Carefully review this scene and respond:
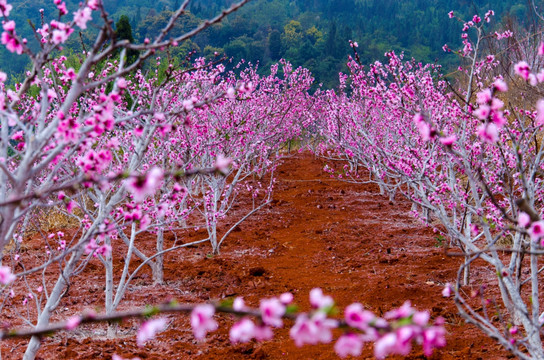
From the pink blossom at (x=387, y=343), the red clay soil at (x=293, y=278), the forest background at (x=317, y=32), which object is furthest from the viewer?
the forest background at (x=317, y=32)

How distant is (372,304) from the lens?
588cm

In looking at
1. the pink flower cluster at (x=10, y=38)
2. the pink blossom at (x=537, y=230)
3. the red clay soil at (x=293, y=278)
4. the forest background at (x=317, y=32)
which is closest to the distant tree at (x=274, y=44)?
the forest background at (x=317, y=32)

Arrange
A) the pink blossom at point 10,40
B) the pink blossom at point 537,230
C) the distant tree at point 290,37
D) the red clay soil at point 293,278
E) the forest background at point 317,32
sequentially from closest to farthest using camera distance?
the pink blossom at point 537,230
the pink blossom at point 10,40
the red clay soil at point 293,278
the forest background at point 317,32
the distant tree at point 290,37

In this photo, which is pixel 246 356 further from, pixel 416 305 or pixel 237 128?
pixel 237 128

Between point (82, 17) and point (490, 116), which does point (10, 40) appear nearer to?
point (82, 17)

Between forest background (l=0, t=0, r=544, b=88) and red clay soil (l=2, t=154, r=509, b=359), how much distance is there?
30928 mm

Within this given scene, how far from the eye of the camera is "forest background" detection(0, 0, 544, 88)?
4834cm

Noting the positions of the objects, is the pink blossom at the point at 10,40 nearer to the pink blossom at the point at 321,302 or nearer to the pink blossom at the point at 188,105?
the pink blossom at the point at 188,105

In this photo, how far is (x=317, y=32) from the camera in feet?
185

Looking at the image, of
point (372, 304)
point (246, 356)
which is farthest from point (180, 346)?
point (372, 304)

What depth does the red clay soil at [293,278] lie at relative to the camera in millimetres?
4867

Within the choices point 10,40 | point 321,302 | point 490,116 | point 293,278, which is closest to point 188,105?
point 10,40

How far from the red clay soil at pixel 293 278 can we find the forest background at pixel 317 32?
30.9m

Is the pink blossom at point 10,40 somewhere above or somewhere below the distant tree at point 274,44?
below
